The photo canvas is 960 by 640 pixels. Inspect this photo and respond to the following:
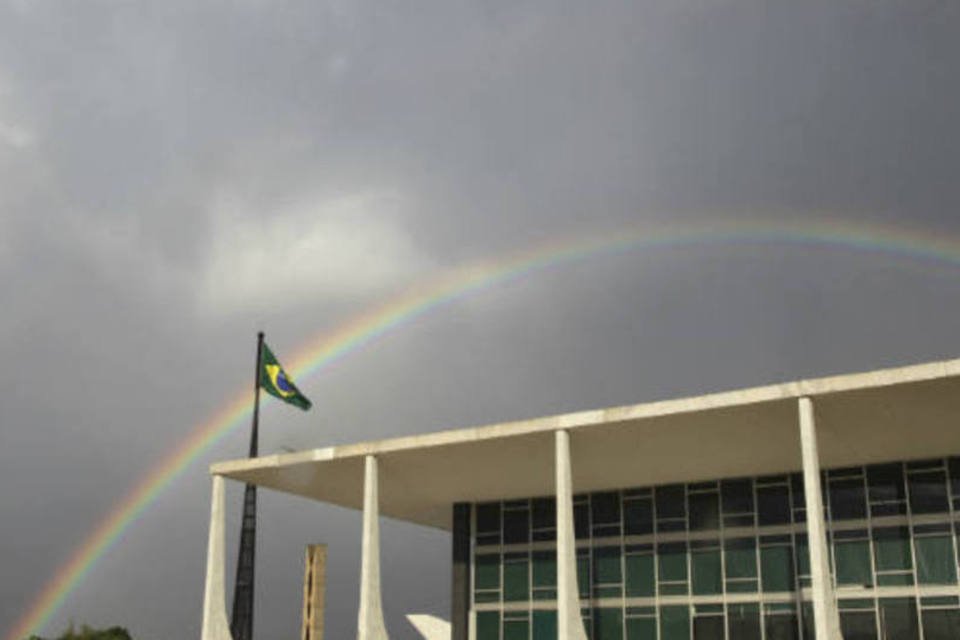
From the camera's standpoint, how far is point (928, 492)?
98.4ft

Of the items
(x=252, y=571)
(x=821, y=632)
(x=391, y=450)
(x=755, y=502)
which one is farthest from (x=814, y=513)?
(x=252, y=571)

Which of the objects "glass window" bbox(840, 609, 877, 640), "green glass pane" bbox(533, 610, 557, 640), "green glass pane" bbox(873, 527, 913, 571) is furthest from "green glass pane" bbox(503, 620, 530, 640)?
"green glass pane" bbox(873, 527, 913, 571)

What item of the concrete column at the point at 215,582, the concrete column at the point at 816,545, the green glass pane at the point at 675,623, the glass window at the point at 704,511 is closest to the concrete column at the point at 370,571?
the concrete column at the point at 215,582

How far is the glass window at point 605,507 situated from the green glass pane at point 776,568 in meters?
4.96

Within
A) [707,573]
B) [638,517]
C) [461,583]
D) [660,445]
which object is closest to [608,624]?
[638,517]

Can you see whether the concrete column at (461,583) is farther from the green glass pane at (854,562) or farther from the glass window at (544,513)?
the green glass pane at (854,562)

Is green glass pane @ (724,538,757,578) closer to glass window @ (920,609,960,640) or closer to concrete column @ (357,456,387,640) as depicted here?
glass window @ (920,609,960,640)

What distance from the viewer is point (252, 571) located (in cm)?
3669

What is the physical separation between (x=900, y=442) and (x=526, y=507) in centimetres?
1276

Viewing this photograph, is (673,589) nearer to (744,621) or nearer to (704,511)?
(744,621)

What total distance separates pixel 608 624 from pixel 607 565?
1.77m

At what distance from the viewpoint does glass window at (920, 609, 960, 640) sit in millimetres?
28500

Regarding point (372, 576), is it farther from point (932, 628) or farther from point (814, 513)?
point (932, 628)

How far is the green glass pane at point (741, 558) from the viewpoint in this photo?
31.9 m
